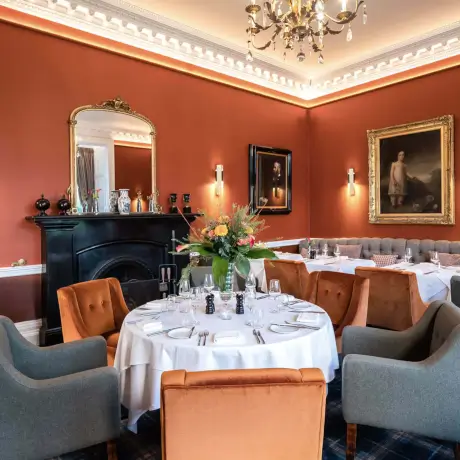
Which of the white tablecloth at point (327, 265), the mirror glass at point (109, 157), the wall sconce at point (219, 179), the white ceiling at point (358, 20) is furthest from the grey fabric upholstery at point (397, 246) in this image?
the mirror glass at point (109, 157)

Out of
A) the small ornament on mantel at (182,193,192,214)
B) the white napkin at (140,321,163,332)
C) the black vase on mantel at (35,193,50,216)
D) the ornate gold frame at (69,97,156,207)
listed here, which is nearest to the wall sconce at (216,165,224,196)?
the small ornament on mantel at (182,193,192,214)

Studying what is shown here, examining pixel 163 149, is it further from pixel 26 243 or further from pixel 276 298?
pixel 276 298

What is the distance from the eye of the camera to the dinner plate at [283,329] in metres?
2.21

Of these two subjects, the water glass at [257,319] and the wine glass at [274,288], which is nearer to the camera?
the water glass at [257,319]

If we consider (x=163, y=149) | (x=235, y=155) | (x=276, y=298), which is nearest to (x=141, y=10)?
(x=163, y=149)

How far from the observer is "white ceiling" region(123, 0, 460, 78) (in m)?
4.84

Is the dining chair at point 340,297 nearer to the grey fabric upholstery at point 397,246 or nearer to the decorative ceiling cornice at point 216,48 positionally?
the grey fabric upholstery at point 397,246

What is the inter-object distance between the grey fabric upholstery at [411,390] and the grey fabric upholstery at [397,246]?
3865mm

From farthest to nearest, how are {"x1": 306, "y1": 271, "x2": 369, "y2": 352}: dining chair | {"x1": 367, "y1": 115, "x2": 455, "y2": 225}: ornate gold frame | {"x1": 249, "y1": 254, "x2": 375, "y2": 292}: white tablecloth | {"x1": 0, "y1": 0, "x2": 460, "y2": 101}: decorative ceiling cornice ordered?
{"x1": 367, "y1": 115, "x2": 455, "y2": 225}: ornate gold frame < {"x1": 249, "y1": 254, "x2": 375, "y2": 292}: white tablecloth < {"x1": 0, "y1": 0, "x2": 460, "y2": 101}: decorative ceiling cornice < {"x1": 306, "y1": 271, "x2": 369, "y2": 352}: dining chair

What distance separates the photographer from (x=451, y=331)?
6.72 ft

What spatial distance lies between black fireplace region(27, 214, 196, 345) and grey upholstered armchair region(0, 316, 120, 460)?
2277mm

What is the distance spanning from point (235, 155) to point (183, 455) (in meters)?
5.59

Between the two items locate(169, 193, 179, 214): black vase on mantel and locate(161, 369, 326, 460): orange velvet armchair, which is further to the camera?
locate(169, 193, 179, 214): black vase on mantel

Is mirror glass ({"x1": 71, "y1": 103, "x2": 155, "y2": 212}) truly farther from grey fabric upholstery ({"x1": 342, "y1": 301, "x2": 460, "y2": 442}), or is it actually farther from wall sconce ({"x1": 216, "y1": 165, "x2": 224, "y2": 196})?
grey fabric upholstery ({"x1": 342, "y1": 301, "x2": 460, "y2": 442})
